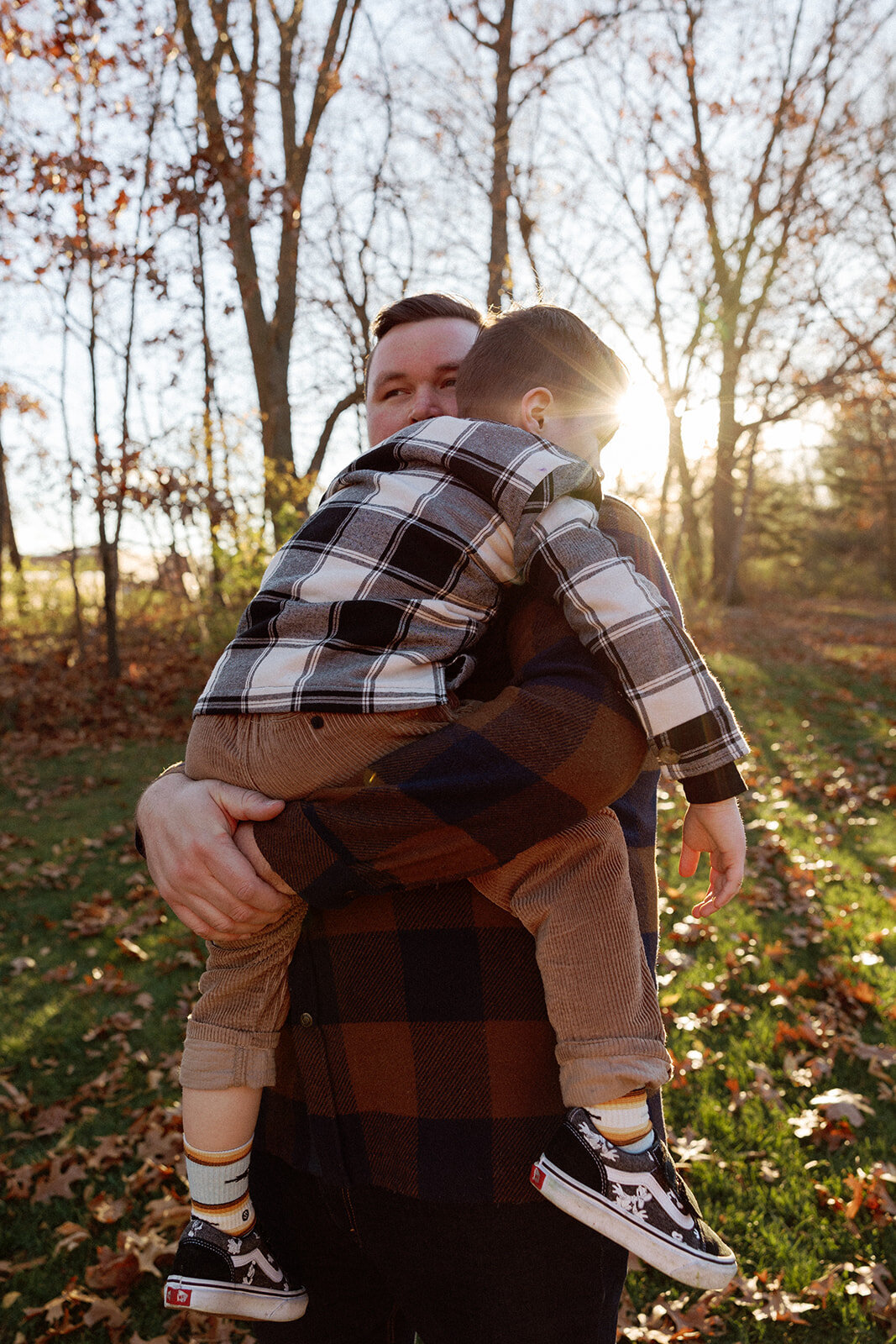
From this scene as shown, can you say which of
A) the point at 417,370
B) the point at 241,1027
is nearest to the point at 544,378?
the point at 417,370

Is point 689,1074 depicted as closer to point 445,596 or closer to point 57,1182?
point 57,1182

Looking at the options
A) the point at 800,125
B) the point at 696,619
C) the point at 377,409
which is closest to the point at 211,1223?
the point at 377,409

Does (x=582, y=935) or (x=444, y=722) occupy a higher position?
(x=444, y=722)

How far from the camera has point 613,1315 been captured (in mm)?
1248

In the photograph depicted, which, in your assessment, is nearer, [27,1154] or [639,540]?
[639,540]

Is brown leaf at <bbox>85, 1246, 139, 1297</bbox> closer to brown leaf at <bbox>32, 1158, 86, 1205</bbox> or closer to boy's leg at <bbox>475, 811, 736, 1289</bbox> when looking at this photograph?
brown leaf at <bbox>32, 1158, 86, 1205</bbox>

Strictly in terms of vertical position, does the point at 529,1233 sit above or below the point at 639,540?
below

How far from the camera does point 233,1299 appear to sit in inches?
52.8

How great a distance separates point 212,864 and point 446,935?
0.36 meters

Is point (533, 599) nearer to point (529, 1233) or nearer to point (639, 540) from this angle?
point (639, 540)

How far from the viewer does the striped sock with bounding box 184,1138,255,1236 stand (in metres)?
1.42

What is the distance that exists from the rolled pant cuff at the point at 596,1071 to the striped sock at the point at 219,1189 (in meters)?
0.61

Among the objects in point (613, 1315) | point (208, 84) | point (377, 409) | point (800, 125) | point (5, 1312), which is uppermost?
point (800, 125)

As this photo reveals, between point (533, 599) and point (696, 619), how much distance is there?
17847 mm
